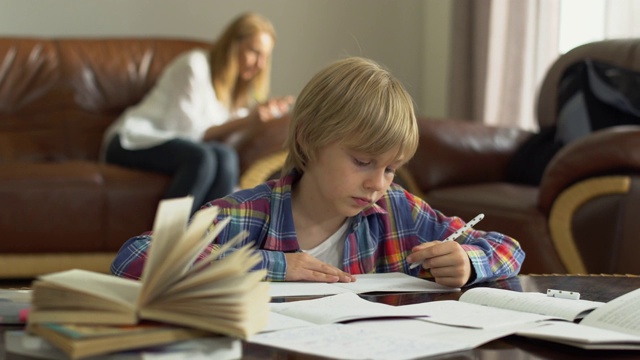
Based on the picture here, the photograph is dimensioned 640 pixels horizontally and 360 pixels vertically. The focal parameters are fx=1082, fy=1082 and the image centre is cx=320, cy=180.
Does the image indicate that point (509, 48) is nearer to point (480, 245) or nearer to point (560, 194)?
point (560, 194)

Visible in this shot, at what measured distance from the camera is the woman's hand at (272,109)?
4.00 metres

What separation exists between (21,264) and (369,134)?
238cm

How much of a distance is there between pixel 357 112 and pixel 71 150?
2940 millimetres

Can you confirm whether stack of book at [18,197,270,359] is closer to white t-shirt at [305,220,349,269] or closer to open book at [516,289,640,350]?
open book at [516,289,640,350]

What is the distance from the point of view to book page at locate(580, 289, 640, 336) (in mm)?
1198

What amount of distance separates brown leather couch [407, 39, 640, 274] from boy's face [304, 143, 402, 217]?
1.23 m

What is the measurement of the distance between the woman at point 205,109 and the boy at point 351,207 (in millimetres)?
2136

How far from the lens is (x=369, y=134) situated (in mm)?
1604

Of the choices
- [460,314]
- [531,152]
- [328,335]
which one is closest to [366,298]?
[460,314]

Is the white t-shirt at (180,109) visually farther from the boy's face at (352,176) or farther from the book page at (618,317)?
the book page at (618,317)

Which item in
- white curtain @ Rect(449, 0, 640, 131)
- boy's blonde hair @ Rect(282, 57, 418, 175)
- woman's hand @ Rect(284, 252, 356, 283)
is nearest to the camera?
woman's hand @ Rect(284, 252, 356, 283)

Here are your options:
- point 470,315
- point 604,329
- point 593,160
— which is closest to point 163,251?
point 470,315

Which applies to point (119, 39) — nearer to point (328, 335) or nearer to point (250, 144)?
point (250, 144)

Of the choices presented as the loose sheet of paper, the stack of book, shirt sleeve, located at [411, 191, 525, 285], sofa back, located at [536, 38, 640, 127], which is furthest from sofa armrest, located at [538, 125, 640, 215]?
the stack of book
